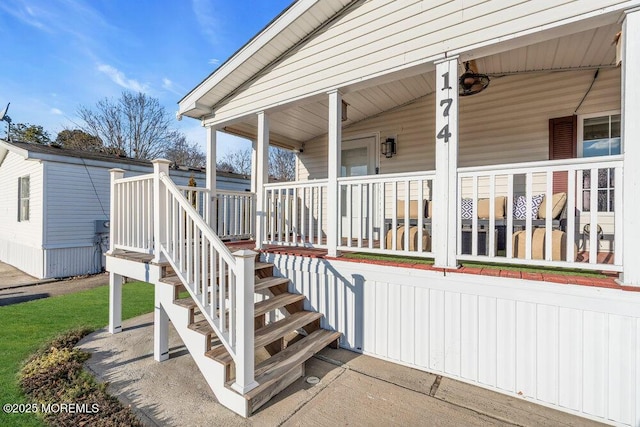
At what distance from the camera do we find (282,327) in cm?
306

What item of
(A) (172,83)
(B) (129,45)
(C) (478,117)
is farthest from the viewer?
(A) (172,83)

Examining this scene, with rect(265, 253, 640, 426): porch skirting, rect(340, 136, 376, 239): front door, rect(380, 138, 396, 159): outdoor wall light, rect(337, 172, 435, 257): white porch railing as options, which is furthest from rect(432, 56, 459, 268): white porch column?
rect(340, 136, 376, 239): front door

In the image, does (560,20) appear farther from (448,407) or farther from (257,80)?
(257,80)

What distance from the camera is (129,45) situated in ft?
39.0

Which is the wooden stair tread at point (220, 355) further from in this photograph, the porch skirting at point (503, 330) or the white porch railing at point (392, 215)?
the white porch railing at point (392, 215)

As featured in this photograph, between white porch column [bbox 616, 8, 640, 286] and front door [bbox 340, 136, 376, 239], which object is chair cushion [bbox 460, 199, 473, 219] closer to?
front door [bbox 340, 136, 376, 239]

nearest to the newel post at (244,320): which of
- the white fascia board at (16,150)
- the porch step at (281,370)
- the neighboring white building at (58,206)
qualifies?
the porch step at (281,370)

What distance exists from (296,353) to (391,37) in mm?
3452

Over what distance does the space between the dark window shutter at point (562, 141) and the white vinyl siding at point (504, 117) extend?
9 cm

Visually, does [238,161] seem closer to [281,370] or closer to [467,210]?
[467,210]

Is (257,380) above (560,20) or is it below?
below

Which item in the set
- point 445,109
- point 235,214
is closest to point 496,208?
point 445,109

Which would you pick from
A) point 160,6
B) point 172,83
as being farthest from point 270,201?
point 172,83

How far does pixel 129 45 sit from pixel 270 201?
12136 mm
